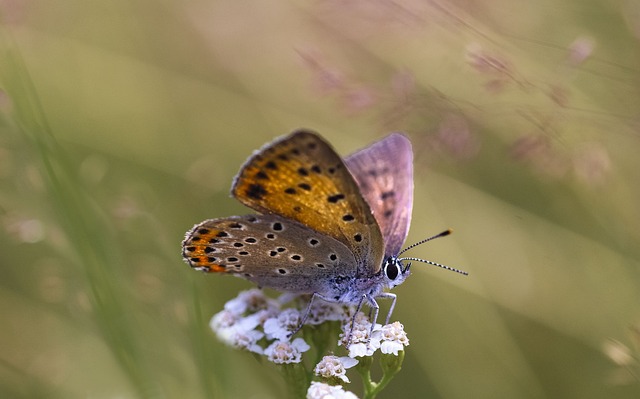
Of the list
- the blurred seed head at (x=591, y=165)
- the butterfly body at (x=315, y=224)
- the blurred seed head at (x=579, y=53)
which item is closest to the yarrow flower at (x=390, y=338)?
the butterfly body at (x=315, y=224)

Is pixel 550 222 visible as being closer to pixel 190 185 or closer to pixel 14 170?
pixel 190 185

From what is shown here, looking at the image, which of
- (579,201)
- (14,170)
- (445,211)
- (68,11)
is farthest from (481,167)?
(68,11)

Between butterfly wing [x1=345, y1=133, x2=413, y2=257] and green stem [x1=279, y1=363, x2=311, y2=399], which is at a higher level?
butterfly wing [x1=345, y1=133, x2=413, y2=257]

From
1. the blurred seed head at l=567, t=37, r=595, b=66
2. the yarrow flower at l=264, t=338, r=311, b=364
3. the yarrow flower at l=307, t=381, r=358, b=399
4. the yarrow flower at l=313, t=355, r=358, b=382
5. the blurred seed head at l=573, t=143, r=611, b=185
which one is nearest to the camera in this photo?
the yarrow flower at l=307, t=381, r=358, b=399

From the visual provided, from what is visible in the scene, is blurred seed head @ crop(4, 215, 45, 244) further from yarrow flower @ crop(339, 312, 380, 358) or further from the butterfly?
yarrow flower @ crop(339, 312, 380, 358)

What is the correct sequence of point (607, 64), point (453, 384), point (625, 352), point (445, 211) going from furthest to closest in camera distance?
point (445, 211) < point (453, 384) < point (607, 64) < point (625, 352)

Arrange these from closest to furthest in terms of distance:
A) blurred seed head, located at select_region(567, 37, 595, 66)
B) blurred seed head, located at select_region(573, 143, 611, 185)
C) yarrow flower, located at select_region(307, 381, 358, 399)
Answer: yarrow flower, located at select_region(307, 381, 358, 399) < blurred seed head, located at select_region(567, 37, 595, 66) < blurred seed head, located at select_region(573, 143, 611, 185)

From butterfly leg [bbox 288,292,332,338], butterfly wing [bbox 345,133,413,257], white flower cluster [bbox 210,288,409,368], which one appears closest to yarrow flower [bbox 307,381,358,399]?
white flower cluster [bbox 210,288,409,368]
